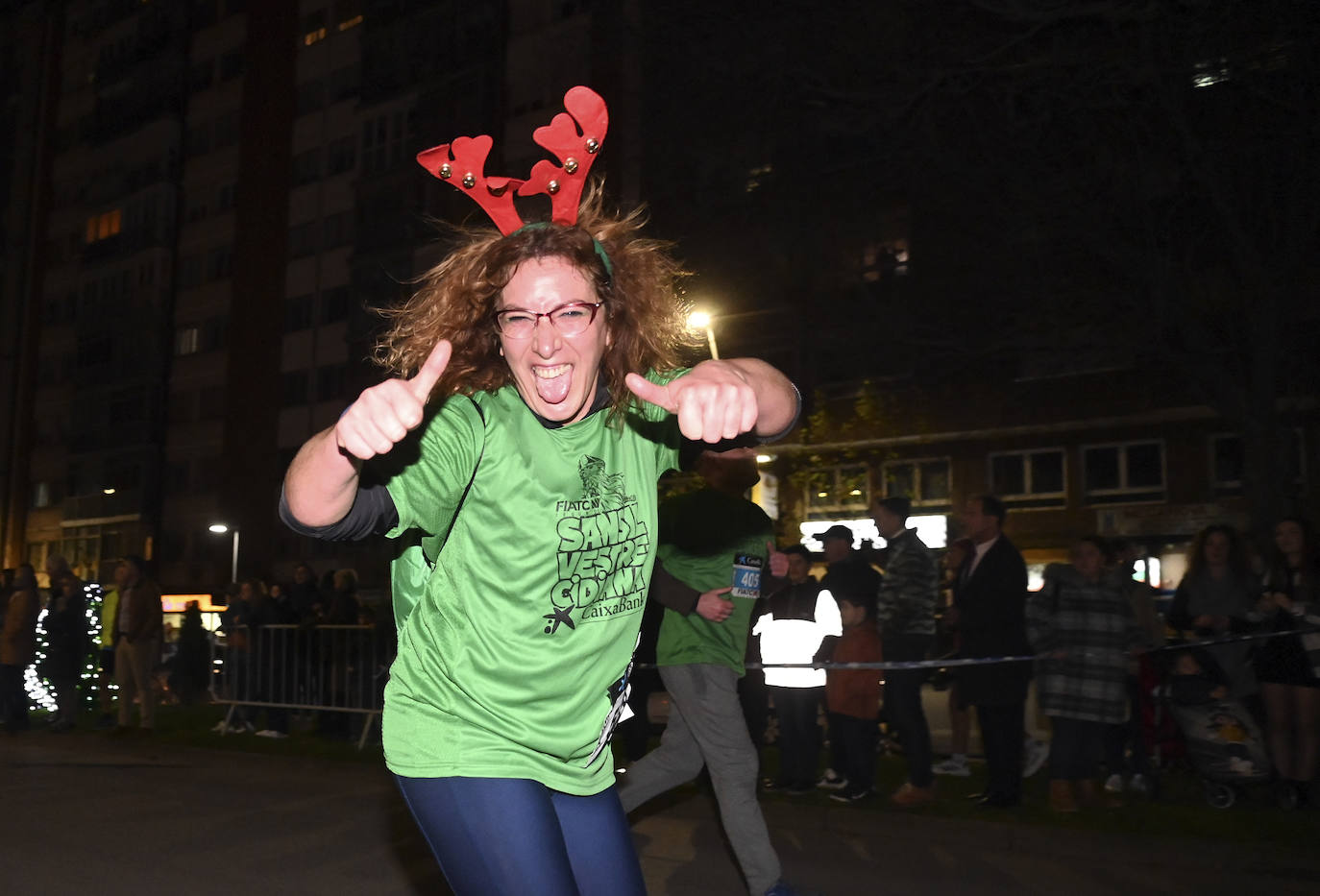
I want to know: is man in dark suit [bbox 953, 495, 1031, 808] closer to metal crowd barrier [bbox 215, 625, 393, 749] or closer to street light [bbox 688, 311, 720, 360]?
street light [bbox 688, 311, 720, 360]

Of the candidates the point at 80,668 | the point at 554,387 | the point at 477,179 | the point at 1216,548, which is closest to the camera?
the point at 554,387

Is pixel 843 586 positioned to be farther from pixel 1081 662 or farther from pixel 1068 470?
pixel 1068 470

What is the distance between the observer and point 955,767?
968 cm

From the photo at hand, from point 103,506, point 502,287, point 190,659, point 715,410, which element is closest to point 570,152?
point 502,287

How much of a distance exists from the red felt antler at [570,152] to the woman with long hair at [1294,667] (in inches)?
249

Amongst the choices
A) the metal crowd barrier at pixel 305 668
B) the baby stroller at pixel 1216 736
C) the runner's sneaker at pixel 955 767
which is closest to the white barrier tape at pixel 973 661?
the baby stroller at pixel 1216 736

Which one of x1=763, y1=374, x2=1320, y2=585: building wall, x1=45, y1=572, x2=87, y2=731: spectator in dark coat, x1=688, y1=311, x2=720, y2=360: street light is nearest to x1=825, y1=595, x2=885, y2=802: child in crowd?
x1=688, y1=311, x2=720, y2=360: street light

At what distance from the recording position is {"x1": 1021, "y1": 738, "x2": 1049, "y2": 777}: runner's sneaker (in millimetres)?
9422

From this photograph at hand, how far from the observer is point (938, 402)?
32438 millimetres

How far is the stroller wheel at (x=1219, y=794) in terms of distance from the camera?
790 cm

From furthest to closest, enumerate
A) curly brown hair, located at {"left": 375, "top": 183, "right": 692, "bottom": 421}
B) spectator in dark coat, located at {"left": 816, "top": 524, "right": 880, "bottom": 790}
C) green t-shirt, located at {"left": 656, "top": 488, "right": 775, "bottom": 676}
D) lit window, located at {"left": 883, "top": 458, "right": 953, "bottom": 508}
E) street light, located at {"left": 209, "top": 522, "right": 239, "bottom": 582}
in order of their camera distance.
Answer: street light, located at {"left": 209, "top": 522, "right": 239, "bottom": 582}, lit window, located at {"left": 883, "top": 458, "right": 953, "bottom": 508}, spectator in dark coat, located at {"left": 816, "top": 524, "right": 880, "bottom": 790}, green t-shirt, located at {"left": 656, "top": 488, "right": 775, "bottom": 676}, curly brown hair, located at {"left": 375, "top": 183, "right": 692, "bottom": 421}

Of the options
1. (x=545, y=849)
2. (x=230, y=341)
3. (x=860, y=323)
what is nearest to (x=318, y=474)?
(x=545, y=849)

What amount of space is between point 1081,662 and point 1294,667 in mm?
1228

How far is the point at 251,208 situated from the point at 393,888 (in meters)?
45.9
